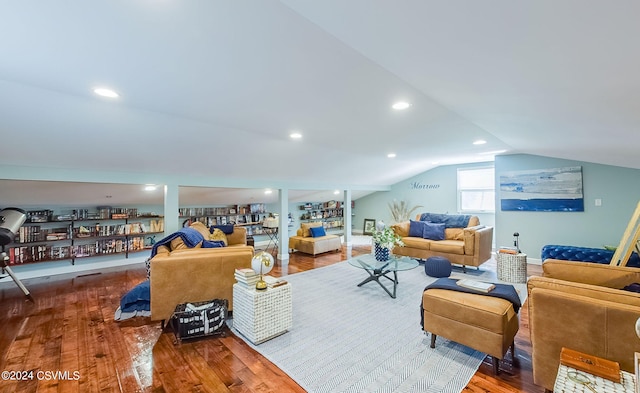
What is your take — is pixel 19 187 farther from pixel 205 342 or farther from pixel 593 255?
pixel 593 255

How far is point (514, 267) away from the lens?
13.8 ft

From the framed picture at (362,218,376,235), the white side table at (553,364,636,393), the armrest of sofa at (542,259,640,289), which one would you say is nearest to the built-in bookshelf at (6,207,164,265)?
the framed picture at (362,218,376,235)

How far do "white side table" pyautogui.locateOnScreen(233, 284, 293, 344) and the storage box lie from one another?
0.50ft

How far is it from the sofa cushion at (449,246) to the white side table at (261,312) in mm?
3398

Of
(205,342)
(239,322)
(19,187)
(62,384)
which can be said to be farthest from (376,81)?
(19,187)

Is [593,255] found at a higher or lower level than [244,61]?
lower

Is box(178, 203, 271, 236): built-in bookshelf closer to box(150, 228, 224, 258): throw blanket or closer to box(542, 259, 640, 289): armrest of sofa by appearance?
box(150, 228, 224, 258): throw blanket

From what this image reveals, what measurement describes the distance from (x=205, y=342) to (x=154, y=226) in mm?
4008

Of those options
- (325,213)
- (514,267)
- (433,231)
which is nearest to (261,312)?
(514,267)

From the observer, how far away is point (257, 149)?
4.07 meters

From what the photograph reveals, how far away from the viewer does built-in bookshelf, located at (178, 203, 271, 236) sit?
6359mm

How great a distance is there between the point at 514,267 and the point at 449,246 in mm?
984

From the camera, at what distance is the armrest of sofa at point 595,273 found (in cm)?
229

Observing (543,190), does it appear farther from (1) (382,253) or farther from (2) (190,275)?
(2) (190,275)
